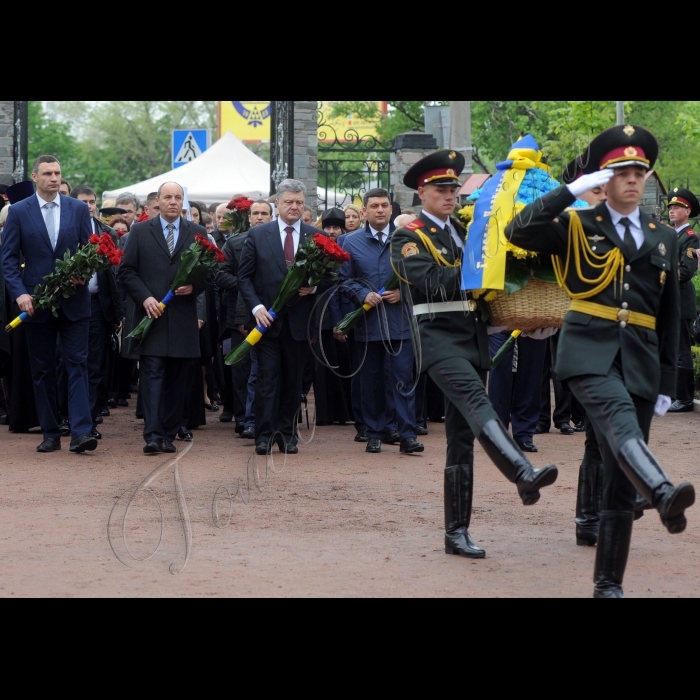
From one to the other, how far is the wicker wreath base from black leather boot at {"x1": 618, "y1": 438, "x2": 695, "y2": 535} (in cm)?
131

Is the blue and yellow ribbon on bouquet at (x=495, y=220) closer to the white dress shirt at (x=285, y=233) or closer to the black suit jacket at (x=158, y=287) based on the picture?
the white dress shirt at (x=285, y=233)

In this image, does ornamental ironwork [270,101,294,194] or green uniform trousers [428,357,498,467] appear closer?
green uniform trousers [428,357,498,467]

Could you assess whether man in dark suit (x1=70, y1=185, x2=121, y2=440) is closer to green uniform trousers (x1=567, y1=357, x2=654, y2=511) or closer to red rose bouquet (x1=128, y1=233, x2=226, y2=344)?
red rose bouquet (x1=128, y1=233, x2=226, y2=344)

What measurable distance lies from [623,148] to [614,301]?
71cm

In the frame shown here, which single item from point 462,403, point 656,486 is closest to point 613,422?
point 656,486

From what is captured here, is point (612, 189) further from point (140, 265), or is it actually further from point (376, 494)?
point (140, 265)

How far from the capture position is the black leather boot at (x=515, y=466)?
5770 mm

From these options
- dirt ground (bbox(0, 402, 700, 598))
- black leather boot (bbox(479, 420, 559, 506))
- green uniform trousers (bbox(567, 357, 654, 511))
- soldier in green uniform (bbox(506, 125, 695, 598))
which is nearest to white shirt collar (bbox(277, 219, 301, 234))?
dirt ground (bbox(0, 402, 700, 598))

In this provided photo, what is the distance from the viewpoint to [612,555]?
5.49m

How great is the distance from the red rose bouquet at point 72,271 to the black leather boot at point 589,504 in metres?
4.66

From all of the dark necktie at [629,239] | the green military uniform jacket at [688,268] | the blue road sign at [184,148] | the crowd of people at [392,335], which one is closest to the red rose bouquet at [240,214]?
the crowd of people at [392,335]

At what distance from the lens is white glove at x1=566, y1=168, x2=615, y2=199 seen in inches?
220

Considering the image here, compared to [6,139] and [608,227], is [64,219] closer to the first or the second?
[608,227]

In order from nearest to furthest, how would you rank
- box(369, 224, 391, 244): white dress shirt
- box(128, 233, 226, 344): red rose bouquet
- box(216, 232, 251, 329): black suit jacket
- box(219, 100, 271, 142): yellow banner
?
box(128, 233, 226, 344): red rose bouquet → box(369, 224, 391, 244): white dress shirt → box(216, 232, 251, 329): black suit jacket → box(219, 100, 271, 142): yellow banner
